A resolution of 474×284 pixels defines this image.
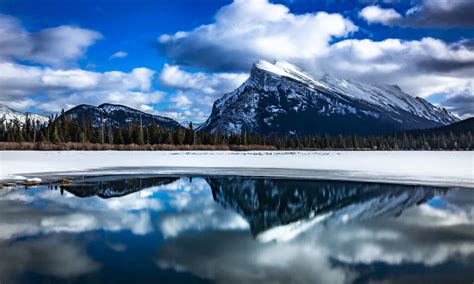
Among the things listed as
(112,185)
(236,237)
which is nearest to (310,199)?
(236,237)

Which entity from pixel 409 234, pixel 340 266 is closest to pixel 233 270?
pixel 340 266

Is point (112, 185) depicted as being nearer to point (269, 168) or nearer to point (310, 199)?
point (310, 199)

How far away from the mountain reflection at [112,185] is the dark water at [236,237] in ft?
1.21

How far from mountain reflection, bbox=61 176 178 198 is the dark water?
368 mm

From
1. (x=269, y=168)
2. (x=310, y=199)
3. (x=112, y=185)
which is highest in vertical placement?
(x=112, y=185)

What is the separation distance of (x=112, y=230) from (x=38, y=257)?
335 centimetres

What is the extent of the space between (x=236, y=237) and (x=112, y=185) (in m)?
16.1

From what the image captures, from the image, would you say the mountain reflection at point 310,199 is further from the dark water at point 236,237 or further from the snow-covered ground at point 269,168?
the snow-covered ground at point 269,168

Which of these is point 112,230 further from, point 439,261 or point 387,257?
point 439,261

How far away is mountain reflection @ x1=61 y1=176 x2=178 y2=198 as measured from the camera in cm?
2275

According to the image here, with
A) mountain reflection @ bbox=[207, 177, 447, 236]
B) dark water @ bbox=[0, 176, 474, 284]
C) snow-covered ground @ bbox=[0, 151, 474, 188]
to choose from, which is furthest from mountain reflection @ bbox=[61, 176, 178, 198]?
snow-covered ground @ bbox=[0, 151, 474, 188]

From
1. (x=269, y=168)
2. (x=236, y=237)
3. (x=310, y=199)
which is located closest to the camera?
(x=236, y=237)

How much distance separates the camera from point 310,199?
2067cm

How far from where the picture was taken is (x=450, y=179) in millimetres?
28406
